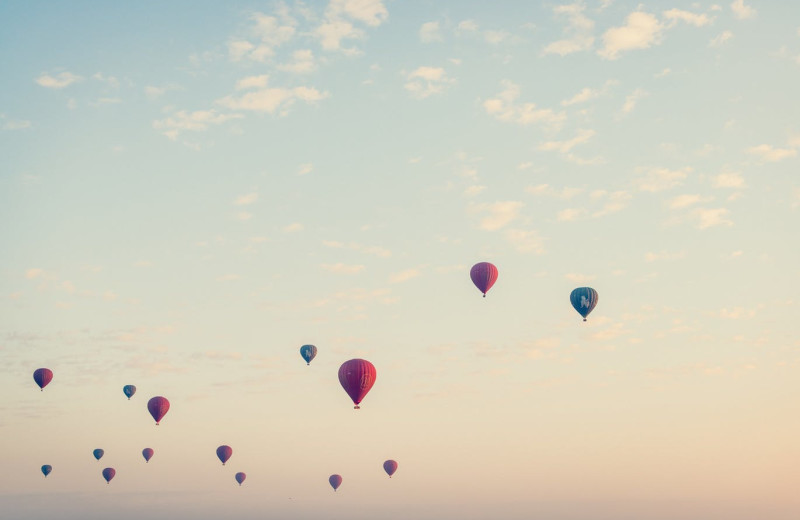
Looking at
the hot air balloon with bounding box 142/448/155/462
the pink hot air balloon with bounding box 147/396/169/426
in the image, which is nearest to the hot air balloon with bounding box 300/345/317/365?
the pink hot air balloon with bounding box 147/396/169/426

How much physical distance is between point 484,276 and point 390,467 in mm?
49845

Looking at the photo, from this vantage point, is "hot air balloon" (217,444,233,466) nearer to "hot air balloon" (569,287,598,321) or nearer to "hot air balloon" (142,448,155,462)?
"hot air balloon" (142,448,155,462)

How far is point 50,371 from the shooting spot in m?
Answer: 108

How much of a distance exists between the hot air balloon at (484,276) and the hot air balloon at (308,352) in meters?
27.6

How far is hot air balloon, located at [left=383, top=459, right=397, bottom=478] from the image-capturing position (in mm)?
120644

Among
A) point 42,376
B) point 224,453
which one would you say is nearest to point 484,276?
point 224,453

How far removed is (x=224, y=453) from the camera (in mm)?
120562

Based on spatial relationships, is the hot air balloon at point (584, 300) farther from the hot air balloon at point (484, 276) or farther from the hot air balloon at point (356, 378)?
the hot air balloon at point (356, 378)

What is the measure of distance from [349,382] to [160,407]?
4025 cm

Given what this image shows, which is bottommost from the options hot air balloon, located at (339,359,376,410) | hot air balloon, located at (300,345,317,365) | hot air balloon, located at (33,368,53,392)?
hot air balloon, located at (339,359,376,410)

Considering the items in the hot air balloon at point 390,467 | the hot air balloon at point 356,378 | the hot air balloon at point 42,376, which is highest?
the hot air balloon at point 42,376

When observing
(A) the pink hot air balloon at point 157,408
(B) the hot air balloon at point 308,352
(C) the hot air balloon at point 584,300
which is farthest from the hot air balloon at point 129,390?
(C) the hot air balloon at point 584,300

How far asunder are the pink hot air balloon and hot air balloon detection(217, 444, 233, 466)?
1700 cm

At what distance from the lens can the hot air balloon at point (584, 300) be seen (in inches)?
3174
